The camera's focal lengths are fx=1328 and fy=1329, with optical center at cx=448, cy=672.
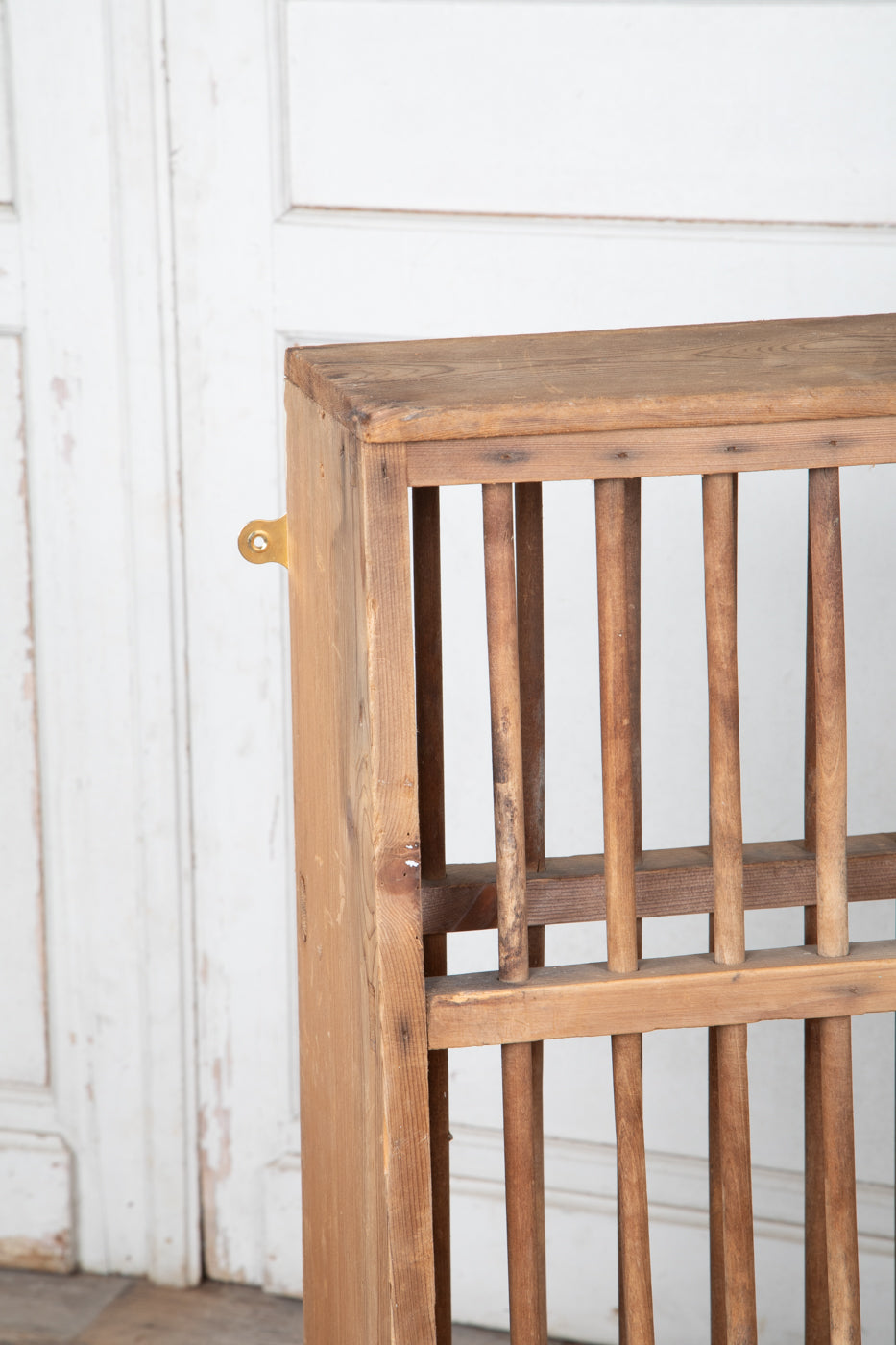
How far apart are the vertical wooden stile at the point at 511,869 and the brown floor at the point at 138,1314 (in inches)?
35.0

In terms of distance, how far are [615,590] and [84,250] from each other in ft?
3.29

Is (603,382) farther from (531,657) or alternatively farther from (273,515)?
(273,515)

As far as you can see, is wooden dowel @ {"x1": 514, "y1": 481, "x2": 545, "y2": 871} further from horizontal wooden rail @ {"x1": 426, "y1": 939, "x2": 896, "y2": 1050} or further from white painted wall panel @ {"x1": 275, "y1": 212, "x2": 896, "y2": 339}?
white painted wall panel @ {"x1": 275, "y1": 212, "x2": 896, "y2": 339}

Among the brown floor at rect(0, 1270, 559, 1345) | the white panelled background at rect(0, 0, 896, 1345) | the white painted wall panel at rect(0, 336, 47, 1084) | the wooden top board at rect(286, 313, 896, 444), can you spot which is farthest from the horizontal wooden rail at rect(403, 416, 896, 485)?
the brown floor at rect(0, 1270, 559, 1345)

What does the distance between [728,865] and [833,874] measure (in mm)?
68

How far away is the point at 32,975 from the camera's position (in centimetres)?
170

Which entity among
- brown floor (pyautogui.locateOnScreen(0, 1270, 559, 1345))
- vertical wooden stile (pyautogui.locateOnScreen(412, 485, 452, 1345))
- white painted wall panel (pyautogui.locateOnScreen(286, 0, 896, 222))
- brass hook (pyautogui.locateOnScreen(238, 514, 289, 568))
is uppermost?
white painted wall panel (pyautogui.locateOnScreen(286, 0, 896, 222))

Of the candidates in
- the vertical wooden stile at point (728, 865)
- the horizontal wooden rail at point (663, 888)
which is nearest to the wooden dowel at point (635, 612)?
the horizontal wooden rail at point (663, 888)

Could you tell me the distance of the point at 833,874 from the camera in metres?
0.82

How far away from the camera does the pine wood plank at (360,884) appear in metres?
0.73

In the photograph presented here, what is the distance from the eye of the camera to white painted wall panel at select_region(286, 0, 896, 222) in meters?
1.33

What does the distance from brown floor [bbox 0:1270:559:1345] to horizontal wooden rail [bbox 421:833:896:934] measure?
2.92 ft

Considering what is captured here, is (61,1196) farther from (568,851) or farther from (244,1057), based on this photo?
(568,851)

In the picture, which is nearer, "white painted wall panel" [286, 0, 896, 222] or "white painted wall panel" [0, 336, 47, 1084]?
"white painted wall panel" [286, 0, 896, 222]
